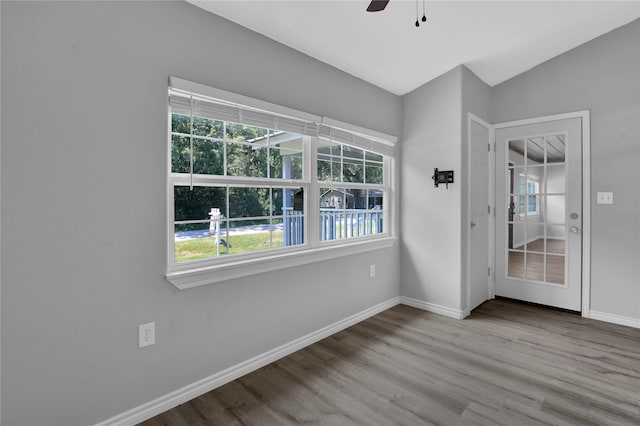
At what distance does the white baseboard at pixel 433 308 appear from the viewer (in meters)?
3.41

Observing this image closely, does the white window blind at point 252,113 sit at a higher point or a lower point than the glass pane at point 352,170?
higher

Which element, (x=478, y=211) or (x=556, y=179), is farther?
(x=478, y=211)

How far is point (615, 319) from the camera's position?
3.28 meters

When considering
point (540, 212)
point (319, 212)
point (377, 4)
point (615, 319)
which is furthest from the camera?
point (540, 212)

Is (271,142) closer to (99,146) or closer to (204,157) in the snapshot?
(204,157)

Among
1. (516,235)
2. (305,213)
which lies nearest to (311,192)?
(305,213)

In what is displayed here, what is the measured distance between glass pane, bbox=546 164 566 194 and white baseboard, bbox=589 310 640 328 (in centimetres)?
128

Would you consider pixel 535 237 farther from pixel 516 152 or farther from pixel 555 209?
pixel 516 152

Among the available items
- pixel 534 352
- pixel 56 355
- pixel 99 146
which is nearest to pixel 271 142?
pixel 99 146

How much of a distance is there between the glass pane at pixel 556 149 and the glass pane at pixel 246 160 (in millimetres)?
3119

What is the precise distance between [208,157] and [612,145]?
3779mm

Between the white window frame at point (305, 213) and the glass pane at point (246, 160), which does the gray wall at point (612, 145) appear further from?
the glass pane at point (246, 160)

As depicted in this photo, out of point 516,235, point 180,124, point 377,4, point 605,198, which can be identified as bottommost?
point 516,235

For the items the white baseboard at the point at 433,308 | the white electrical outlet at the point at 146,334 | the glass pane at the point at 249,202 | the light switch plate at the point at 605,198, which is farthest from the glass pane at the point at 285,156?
the light switch plate at the point at 605,198
